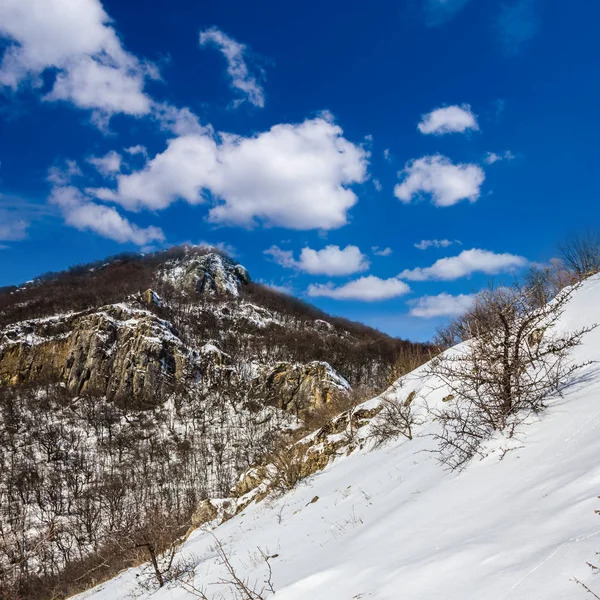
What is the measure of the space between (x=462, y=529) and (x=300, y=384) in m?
122

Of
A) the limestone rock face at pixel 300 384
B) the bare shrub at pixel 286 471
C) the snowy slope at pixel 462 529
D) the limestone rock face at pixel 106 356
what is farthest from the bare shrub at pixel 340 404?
the limestone rock face at pixel 106 356

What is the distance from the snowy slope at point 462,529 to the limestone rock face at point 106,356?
129 m

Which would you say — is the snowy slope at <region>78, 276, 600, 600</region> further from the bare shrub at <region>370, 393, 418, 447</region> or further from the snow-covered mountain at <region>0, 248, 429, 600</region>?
the snow-covered mountain at <region>0, 248, 429, 600</region>

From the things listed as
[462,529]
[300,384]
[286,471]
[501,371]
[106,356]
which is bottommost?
[286,471]

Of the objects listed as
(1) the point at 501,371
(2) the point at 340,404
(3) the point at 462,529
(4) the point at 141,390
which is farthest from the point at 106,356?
(3) the point at 462,529

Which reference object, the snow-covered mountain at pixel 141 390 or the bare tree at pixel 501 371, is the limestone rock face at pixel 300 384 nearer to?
the snow-covered mountain at pixel 141 390

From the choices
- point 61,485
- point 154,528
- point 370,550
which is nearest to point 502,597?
point 370,550

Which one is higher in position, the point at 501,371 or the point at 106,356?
the point at 106,356

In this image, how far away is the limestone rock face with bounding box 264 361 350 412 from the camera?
116119mm

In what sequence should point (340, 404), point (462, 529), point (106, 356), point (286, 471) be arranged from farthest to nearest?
point (106, 356) → point (340, 404) → point (286, 471) → point (462, 529)

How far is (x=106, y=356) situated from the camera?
130625 millimetres

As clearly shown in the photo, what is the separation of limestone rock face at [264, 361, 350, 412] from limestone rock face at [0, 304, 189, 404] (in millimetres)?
31480

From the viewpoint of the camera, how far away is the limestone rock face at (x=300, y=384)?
381ft

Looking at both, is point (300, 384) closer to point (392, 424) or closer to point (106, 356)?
point (106, 356)
